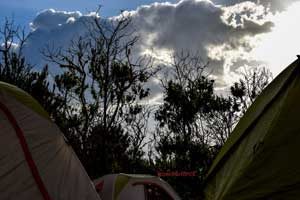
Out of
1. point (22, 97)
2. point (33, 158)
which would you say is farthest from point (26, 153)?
point (22, 97)

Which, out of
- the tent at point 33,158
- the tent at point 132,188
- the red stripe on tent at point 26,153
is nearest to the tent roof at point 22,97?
the tent at point 33,158

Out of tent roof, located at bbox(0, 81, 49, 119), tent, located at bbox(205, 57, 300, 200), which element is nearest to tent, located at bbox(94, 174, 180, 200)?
tent roof, located at bbox(0, 81, 49, 119)

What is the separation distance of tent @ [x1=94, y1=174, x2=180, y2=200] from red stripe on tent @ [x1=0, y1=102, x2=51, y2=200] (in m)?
3.06

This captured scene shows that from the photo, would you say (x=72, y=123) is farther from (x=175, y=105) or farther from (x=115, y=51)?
(x=175, y=105)

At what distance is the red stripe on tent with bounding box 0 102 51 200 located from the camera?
4027 mm

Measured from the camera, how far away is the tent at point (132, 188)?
278 inches

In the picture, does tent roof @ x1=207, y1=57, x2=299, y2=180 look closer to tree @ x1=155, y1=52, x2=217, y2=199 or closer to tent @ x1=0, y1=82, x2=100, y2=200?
tent @ x1=0, y1=82, x2=100, y2=200

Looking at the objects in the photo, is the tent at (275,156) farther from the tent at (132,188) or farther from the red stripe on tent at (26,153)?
the tent at (132,188)

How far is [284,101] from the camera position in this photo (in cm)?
441

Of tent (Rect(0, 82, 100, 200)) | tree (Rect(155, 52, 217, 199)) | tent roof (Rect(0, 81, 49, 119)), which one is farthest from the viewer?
tree (Rect(155, 52, 217, 199))

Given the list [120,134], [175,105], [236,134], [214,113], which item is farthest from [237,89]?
[236,134]

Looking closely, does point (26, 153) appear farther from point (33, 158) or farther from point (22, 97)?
point (22, 97)

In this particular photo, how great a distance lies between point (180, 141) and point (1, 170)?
74.1ft

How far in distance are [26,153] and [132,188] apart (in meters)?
3.34
